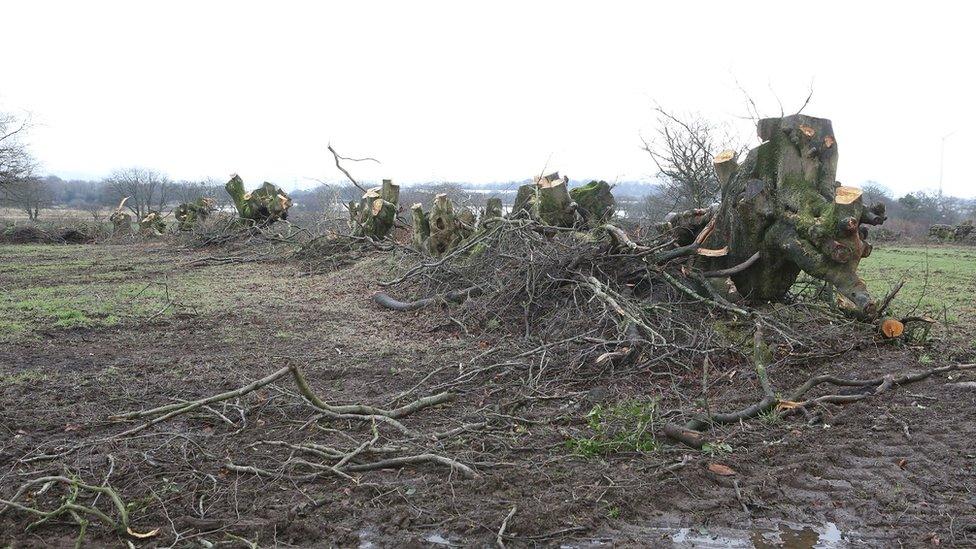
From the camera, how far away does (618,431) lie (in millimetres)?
4270

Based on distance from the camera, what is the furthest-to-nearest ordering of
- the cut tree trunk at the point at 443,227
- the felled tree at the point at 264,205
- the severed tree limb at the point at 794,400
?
1. the felled tree at the point at 264,205
2. the cut tree trunk at the point at 443,227
3. the severed tree limb at the point at 794,400

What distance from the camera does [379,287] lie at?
34.0ft

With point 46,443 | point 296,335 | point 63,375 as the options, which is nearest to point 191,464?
point 46,443

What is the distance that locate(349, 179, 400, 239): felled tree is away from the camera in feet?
47.3

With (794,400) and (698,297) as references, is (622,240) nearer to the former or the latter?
(698,297)

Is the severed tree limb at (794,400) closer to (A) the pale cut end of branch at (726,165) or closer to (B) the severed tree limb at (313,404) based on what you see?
(B) the severed tree limb at (313,404)

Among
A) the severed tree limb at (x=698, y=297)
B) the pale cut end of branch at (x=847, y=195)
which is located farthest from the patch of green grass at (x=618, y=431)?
the pale cut end of branch at (x=847, y=195)

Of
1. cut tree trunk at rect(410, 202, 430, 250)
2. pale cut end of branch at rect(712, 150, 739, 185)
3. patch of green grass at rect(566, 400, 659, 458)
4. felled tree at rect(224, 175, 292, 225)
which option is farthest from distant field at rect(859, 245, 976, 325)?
felled tree at rect(224, 175, 292, 225)

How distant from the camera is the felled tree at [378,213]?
14.4m

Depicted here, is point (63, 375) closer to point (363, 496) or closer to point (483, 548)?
point (363, 496)

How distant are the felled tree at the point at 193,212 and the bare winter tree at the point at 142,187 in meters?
17.8

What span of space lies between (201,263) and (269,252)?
1.51 metres

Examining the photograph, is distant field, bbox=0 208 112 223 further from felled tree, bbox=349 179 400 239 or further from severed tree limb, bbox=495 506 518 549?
severed tree limb, bbox=495 506 518 549

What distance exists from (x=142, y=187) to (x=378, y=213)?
3310 cm
